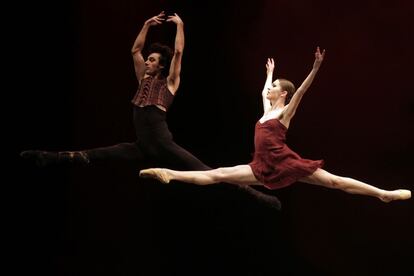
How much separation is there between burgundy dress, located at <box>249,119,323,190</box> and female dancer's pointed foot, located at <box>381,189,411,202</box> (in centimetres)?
45

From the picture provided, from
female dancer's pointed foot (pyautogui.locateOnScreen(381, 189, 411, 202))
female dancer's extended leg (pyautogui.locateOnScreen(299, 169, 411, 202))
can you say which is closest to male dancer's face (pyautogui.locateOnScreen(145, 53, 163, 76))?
female dancer's extended leg (pyautogui.locateOnScreen(299, 169, 411, 202))

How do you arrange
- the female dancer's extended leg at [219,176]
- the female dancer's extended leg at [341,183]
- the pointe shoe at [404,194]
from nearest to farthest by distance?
the female dancer's extended leg at [219,176]
the female dancer's extended leg at [341,183]
the pointe shoe at [404,194]

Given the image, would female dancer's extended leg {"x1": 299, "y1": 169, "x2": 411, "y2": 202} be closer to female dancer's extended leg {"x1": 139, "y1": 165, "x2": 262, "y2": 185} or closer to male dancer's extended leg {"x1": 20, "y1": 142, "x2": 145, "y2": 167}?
female dancer's extended leg {"x1": 139, "y1": 165, "x2": 262, "y2": 185}

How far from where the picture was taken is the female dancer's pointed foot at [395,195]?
4.11 meters

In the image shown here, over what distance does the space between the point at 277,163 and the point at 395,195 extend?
726 millimetres

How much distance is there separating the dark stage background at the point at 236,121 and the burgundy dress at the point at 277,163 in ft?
1.38

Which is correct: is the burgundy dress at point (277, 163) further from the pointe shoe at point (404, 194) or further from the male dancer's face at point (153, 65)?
the male dancer's face at point (153, 65)

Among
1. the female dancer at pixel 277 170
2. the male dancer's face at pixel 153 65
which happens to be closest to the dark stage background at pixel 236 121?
the male dancer's face at pixel 153 65

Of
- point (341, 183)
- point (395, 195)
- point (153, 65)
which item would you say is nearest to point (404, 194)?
point (395, 195)

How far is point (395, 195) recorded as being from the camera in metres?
4.12

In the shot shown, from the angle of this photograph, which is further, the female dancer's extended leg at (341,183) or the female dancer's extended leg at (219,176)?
the female dancer's extended leg at (341,183)

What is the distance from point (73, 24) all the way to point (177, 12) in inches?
26.0

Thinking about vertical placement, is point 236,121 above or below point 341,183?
above

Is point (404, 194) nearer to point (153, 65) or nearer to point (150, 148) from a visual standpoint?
point (150, 148)
